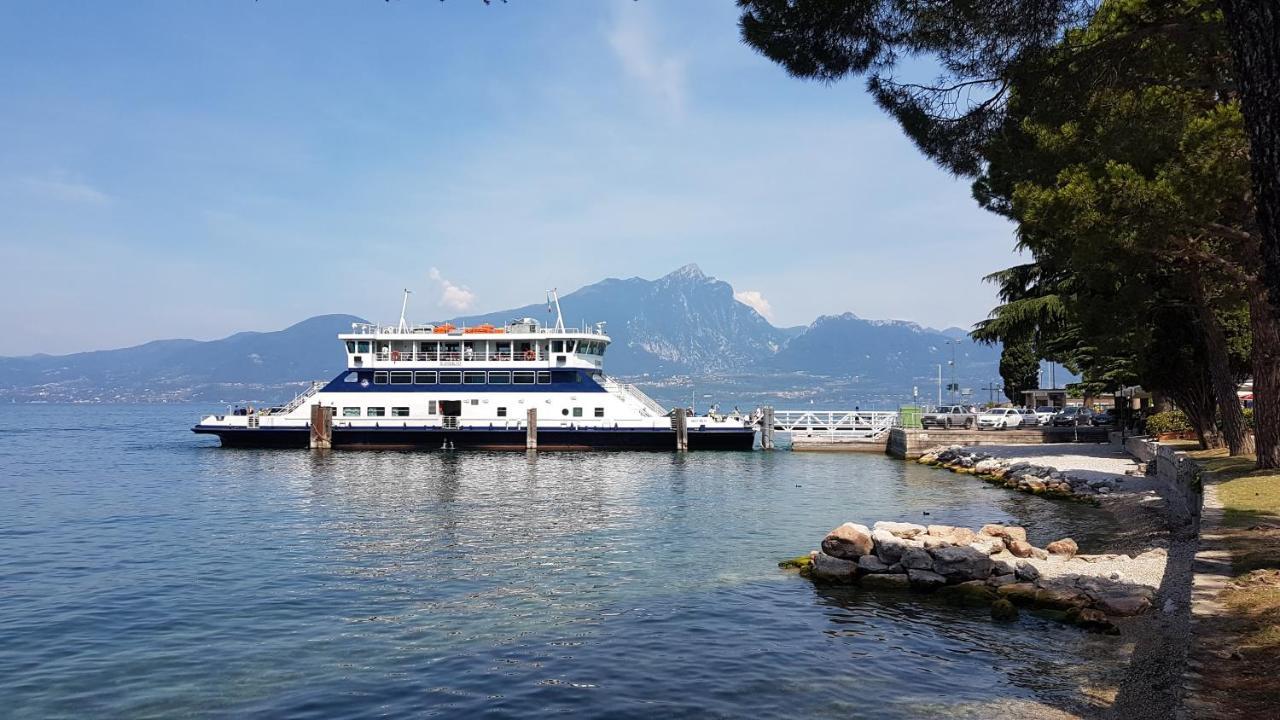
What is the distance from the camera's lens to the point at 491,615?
539 inches

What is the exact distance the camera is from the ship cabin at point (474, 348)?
4731 cm

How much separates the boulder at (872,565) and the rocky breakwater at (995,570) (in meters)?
0.02

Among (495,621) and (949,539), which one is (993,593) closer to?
(949,539)

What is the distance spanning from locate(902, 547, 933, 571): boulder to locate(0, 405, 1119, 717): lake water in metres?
0.91

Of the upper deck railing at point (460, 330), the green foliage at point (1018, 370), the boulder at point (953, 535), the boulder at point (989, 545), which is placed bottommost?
the boulder at point (989, 545)

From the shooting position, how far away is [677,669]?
35.9 feet

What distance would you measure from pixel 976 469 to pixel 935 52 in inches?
1032

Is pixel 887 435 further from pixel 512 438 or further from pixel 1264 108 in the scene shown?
pixel 1264 108

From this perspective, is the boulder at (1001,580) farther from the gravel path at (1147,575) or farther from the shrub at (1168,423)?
the shrub at (1168,423)

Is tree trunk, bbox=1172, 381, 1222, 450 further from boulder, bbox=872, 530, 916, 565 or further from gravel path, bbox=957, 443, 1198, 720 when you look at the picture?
boulder, bbox=872, 530, 916, 565

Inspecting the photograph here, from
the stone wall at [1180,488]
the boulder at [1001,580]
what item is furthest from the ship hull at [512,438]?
the boulder at [1001,580]

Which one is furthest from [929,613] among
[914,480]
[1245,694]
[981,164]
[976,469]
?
[976,469]

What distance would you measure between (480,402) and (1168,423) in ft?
107

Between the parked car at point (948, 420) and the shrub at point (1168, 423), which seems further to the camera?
the parked car at point (948, 420)
